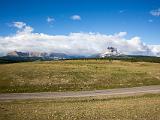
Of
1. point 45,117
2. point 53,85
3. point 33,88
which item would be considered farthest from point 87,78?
point 45,117

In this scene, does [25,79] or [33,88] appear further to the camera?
[25,79]

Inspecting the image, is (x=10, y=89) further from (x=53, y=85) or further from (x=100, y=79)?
(x=100, y=79)

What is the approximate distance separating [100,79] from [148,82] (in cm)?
1143

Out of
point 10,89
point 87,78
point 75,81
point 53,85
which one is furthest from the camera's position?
point 87,78

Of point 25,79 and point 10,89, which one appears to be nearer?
point 10,89

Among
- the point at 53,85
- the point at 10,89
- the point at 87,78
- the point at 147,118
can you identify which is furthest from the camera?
the point at 87,78

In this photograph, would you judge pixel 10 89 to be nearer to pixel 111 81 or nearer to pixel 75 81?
pixel 75 81

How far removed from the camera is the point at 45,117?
63.2 feet

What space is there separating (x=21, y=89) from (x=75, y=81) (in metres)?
15.0

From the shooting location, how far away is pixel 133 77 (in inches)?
2726

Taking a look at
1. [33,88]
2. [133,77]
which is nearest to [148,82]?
[133,77]

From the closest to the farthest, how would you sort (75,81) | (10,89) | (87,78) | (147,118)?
(147,118) → (10,89) → (75,81) → (87,78)

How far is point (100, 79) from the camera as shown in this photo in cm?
6431

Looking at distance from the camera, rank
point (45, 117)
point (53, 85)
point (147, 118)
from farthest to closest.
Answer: point (53, 85) → point (45, 117) → point (147, 118)
